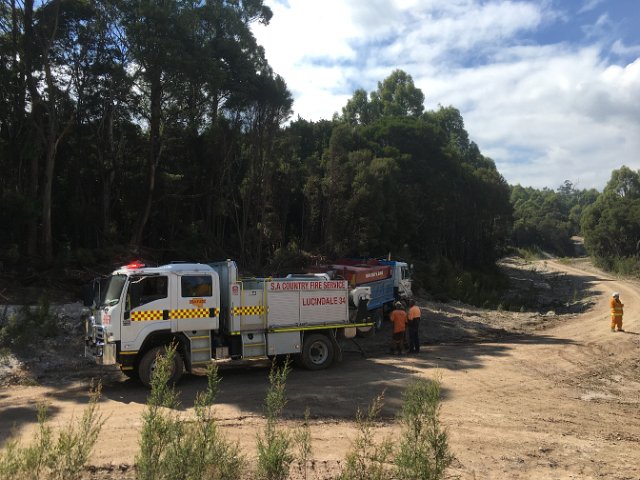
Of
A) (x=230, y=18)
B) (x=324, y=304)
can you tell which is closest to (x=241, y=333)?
(x=324, y=304)

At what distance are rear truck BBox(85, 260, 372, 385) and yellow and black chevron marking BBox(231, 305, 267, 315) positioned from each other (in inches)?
0.9

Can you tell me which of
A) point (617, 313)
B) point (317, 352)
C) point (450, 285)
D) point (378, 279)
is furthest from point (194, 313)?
point (450, 285)

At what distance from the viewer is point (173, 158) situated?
27.2 meters

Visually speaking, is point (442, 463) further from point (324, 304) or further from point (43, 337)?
point (43, 337)

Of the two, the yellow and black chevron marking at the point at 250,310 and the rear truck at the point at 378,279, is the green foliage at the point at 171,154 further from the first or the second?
the yellow and black chevron marking at the point at 250,310

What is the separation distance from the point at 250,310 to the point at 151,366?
8.35 feet

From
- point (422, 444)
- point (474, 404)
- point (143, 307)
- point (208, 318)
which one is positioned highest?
point (143, 307)

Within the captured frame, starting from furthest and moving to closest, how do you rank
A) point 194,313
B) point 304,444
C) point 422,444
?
1. point 194,313
2. point 304,444
3. point 422,444

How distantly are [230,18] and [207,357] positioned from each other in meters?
19.5

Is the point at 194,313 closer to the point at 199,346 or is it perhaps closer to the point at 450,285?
the point at 199,346

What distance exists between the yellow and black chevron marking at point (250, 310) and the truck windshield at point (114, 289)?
2.53 metres

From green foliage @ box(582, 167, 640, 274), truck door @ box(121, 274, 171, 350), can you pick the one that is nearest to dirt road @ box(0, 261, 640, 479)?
truck door @ box(121, 274, 171, 350)

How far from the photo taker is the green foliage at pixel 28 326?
43.9 ft

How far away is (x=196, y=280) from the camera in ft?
37.6
